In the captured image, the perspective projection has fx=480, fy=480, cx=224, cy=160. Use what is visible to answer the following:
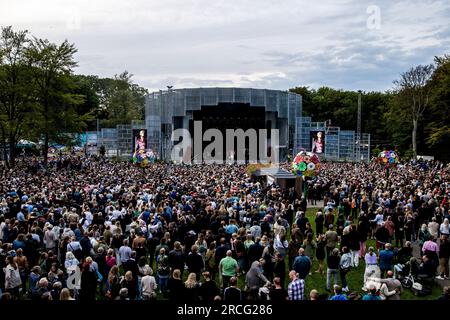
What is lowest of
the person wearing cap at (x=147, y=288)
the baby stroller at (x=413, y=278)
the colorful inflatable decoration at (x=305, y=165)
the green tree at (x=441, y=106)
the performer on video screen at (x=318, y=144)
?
the baby stroller at (x=413, y=278)

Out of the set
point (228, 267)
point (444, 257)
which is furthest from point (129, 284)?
point (444, 257)

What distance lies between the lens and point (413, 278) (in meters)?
A: 10.5

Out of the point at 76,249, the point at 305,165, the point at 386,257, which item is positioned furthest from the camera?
the point at 305,165

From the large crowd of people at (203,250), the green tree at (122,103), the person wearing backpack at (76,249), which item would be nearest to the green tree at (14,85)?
the large crowd of people at (203,250)

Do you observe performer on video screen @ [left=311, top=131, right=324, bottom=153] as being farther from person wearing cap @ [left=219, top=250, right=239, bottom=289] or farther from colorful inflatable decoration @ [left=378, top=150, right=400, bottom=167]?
person wearing cap @ [left=219, top=250, right=239, bottom=289]

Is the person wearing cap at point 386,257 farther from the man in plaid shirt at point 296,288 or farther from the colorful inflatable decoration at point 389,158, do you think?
the colorful inflatable decoration at point 389,158

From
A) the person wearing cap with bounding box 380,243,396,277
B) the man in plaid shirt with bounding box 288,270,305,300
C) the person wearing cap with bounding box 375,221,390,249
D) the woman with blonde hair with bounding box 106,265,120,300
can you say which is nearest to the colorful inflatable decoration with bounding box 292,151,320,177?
the person wearing cap with bounding box 375,221,390,249

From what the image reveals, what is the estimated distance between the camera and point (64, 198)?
1669 centimetres

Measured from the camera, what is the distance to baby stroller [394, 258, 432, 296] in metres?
10.2

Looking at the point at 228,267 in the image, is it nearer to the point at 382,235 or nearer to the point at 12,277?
the point at 12,277

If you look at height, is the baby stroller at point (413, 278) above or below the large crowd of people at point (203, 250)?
below

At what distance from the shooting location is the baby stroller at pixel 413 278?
33.4 feet

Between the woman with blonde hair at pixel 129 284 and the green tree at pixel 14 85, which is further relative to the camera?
the green tree at pixel 14 85
